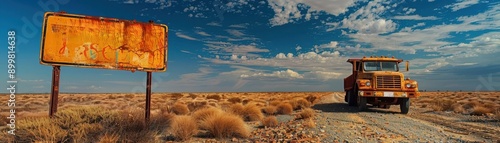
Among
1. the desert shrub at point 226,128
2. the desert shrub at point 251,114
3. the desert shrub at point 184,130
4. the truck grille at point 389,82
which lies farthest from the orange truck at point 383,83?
the desert shrub at point 184,130

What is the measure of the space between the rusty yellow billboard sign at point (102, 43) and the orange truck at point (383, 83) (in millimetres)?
10598

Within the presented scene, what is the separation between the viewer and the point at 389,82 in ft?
50.1

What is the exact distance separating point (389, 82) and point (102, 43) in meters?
13.3

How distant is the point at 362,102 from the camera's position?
15703 millimetres

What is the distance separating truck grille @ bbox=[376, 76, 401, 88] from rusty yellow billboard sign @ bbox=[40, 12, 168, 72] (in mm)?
11087

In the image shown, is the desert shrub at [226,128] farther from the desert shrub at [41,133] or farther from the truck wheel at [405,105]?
the truck wheel at [405,105]

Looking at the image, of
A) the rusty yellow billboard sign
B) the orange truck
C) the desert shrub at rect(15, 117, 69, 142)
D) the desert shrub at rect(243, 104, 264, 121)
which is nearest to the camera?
the desert shrub at rect(15, 117, 69, 142)

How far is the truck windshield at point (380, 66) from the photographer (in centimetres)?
1647

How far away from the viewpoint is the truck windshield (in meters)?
16.5

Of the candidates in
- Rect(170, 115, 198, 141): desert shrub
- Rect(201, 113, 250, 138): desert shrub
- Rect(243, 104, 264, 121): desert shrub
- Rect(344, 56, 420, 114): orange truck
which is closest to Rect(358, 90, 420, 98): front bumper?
Rect(344, 56, 420, 114): orange truck

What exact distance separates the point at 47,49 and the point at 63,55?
388mm

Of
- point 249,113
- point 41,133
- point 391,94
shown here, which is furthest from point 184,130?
point 391,94

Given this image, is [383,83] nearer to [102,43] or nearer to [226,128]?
[226,128]

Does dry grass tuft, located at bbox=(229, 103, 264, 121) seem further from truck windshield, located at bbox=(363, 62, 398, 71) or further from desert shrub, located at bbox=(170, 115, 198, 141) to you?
truck windshield, located at bbox=(363, 62, 398, 71)
